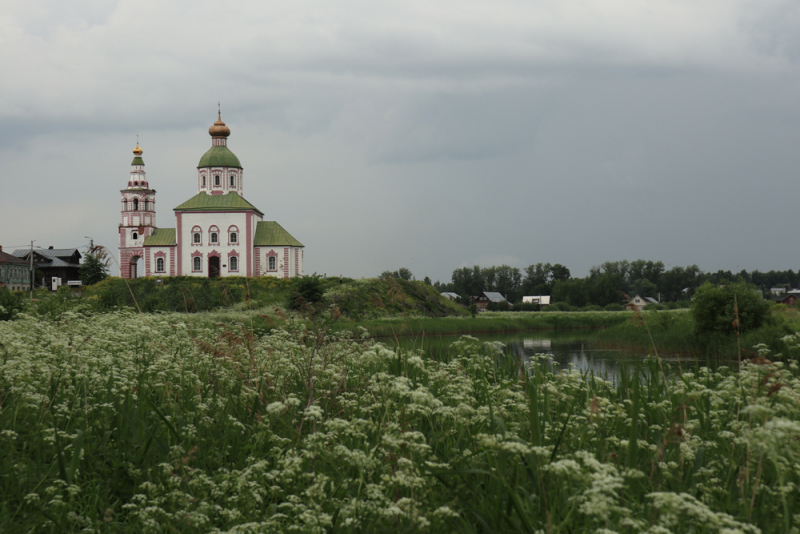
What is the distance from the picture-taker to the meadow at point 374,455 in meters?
2.57

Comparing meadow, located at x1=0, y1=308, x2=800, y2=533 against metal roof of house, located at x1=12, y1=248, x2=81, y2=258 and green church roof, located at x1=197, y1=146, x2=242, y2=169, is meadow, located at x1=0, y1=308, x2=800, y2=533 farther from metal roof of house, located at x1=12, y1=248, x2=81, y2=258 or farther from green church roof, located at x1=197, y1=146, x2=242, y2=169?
metal roof of house, located at x1=12, y1=248, x2=81, y2=258

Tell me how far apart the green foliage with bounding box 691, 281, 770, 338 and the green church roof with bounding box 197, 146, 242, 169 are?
46.4 m

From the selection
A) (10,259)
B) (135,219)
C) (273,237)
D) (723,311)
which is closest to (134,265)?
(135,219)

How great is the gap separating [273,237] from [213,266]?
20.1 ft

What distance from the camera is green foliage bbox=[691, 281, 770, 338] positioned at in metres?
18.3

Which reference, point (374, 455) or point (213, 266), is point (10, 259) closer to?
point (213, 266)

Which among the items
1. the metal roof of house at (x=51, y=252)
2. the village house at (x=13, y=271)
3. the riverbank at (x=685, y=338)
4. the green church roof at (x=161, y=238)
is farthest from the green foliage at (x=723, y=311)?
the metal roof of house at (x=51, y=252)

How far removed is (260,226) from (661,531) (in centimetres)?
5558

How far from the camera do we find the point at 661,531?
6.19 feet

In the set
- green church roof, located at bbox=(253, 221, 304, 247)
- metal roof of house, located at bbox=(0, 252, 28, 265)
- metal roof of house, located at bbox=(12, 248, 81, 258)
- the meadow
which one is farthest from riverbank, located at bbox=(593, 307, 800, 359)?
metal roof of house, located at bbox=(12, 248, 81, 258)

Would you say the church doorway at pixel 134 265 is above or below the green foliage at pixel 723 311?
above

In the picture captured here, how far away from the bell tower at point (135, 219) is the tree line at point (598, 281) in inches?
989

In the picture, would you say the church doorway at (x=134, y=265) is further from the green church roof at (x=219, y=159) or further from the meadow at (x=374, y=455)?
the meadow at (x=374, y=455)

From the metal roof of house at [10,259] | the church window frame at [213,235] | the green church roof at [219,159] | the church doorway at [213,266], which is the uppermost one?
the green church roof at [219,159]
